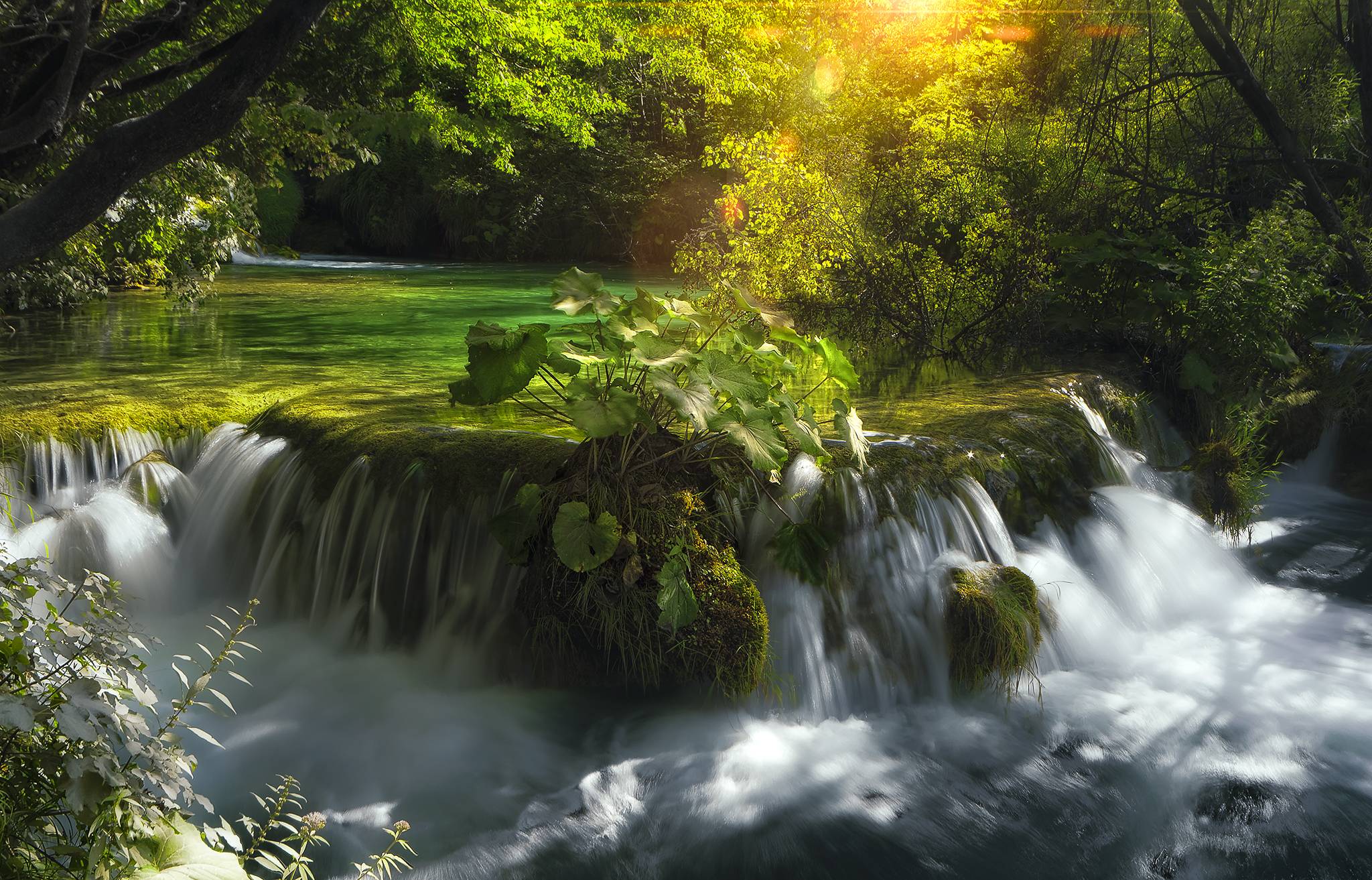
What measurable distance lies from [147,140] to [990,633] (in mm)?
4631

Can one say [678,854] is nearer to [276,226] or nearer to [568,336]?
[568,336]

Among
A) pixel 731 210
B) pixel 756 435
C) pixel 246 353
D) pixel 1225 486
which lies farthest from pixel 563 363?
pixel 731 210

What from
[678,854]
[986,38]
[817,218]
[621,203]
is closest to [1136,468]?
[817,218]

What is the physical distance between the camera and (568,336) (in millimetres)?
11641

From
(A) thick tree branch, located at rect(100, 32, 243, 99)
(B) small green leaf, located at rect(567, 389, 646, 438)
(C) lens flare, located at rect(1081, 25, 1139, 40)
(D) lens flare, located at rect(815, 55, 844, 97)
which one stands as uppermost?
(D) lens flare, located at rect(815, 55, 844, 97)

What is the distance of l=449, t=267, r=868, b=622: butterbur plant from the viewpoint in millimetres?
4559

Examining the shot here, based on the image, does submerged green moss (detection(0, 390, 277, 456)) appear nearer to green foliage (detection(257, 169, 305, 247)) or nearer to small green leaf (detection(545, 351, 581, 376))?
small green leaf (detection(545, 351, 581, 376))

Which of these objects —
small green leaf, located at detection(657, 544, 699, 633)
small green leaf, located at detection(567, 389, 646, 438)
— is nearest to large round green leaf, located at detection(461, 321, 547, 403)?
small green leaf, located at detection(567, 389, 646, 438)

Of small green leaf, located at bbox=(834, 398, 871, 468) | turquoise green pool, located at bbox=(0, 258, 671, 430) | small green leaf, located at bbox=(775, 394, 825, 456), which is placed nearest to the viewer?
small green leaf, located at bbox=(775, 394, 825, 456)

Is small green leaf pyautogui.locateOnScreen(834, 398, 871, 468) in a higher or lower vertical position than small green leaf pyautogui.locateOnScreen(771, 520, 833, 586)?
higher

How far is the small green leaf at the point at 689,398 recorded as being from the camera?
14.5 ft

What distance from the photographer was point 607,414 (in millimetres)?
4543

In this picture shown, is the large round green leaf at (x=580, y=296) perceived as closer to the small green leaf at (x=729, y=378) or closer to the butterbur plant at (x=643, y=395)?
the butterbur plant at (x=643, y=395)

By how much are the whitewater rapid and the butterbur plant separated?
1.82 ft
